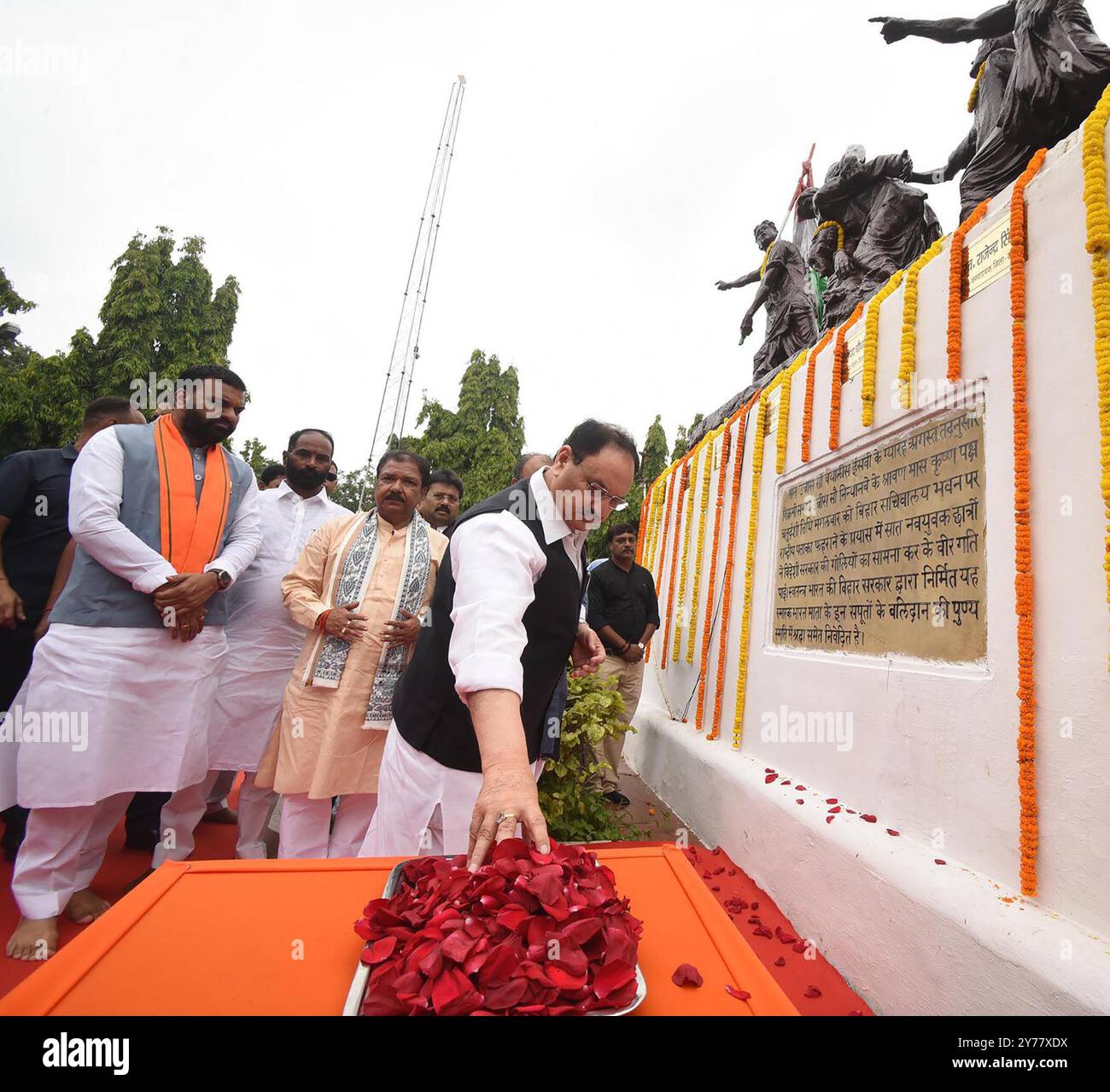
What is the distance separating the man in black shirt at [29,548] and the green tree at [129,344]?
10518 millimetres

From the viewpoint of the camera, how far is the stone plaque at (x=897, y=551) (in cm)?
211

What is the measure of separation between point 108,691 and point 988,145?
3.95 meters

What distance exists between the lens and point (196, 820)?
291 cm

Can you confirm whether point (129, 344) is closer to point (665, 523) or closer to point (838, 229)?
point (665, 523)

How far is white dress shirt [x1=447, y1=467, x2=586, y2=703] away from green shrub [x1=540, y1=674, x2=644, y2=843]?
62.6 inches

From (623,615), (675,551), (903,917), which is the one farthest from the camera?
(675,551)

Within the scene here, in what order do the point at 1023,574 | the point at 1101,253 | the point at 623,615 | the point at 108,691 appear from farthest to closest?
the point at 623,615
the point at 108,691
the point at 1023,574
the point at 1101,253

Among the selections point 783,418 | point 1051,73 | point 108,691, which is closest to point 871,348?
point 783,418

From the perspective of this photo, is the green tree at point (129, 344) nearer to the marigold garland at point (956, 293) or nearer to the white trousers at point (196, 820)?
the white trousers at point (196, 820)

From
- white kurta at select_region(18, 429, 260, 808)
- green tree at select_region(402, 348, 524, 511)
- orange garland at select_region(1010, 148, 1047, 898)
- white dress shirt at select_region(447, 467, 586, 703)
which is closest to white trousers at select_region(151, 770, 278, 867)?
white kurta at select_region(18, 429, 260, 808)

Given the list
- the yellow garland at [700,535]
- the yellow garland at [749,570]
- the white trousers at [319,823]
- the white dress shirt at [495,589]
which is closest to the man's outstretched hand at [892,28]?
the yellow garland at [749,570]

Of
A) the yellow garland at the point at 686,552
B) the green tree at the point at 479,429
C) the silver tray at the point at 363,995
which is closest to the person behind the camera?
the silver tray at the point at 363,995

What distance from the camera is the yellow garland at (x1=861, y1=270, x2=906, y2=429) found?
2.74 metres

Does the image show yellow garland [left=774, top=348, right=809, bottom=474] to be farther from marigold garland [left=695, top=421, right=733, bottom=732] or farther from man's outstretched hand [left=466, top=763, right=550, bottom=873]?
man's outstretched hand [left=466, top=763, right=550, bottom=873]
